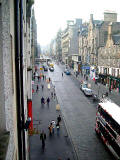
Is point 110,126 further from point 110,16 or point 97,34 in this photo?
point 110,16

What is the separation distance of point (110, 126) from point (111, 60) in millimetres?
30209

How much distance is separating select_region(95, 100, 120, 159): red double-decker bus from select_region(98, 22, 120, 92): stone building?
78.2 feet

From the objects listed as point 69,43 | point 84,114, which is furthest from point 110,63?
point 69,43

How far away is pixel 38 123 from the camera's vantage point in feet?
64.7

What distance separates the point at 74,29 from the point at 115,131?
275 ft

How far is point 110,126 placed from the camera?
540 inches

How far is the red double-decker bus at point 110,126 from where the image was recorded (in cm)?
1262

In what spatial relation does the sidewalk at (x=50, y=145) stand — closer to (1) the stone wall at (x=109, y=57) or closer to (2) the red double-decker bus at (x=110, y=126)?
(2) the red double-decker bus at (x=110, y=126)

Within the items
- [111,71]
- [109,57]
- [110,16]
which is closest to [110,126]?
[111,71]

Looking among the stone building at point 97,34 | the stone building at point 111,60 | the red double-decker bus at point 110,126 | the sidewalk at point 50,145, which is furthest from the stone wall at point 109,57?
the red double-decker bus at point 110,126

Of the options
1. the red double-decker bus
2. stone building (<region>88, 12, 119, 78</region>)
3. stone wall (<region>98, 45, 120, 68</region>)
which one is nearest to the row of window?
stone wall (<region>98, 45, 120, 68</region>)

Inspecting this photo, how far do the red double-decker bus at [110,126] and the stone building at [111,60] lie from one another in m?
23.8

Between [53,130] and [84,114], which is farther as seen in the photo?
[84,114]

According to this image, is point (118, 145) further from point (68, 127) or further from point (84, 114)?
point (84, 114)
